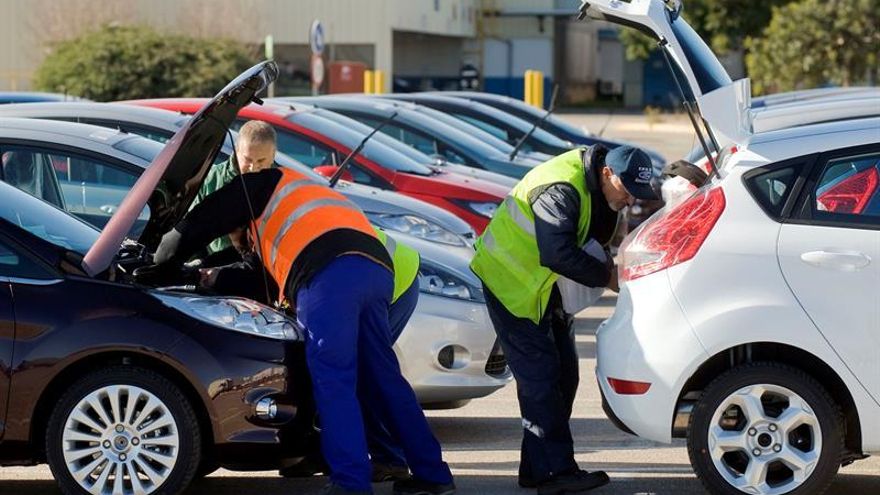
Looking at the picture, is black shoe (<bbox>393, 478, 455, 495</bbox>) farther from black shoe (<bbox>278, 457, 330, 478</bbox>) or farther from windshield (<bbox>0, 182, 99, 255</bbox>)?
windshield (<bbox>0, 182, 99, 255</bbox>)

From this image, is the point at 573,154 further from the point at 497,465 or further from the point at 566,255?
the point at 497,465

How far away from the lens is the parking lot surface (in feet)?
22.2

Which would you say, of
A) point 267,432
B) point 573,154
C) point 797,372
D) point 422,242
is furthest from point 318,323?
point 422,242

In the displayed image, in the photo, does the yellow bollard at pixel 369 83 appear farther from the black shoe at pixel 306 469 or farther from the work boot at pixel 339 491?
the work boot at pixel 339 491

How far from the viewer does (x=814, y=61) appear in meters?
36.4

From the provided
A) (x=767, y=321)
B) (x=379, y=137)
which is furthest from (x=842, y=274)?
(x=379, y=137)

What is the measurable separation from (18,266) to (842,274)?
10.4 ft

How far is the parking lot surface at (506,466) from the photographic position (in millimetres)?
6758

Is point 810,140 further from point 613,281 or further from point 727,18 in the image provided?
point 727,18

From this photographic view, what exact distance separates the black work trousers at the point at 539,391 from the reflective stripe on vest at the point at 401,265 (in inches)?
14.1

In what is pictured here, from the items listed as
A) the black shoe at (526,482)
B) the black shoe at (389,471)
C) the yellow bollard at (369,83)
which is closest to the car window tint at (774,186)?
the black shoe at (526,482)

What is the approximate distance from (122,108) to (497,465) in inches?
144

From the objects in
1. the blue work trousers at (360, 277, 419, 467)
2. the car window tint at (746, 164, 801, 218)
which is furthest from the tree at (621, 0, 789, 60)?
the car window tint at (746, 164, 801, 218)

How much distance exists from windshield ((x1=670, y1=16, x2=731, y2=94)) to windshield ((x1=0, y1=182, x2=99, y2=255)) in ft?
8.48
